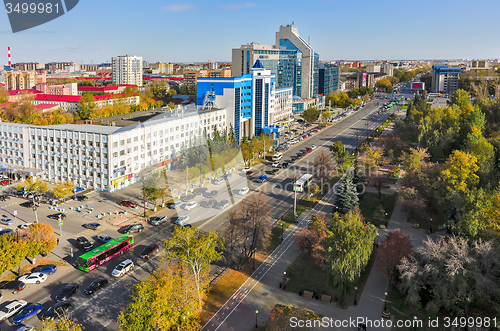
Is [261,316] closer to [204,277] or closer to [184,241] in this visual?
[204,277]

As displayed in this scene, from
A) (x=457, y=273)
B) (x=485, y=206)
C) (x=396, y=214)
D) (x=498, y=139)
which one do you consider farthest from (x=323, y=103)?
(x=457, y=273)

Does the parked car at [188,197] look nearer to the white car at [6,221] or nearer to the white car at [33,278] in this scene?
the white car at [6,221]

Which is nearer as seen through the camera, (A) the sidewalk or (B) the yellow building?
(A) the sidewalk

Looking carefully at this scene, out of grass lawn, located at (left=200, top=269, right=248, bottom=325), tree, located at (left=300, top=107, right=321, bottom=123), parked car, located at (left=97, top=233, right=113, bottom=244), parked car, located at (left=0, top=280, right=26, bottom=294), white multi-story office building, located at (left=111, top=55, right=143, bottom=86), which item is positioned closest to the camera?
grass lawn, located at (left=200, top=269, right=248, bottom=325)

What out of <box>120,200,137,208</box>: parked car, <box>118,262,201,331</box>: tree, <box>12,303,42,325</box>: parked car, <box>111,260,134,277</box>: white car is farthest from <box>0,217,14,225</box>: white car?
<box>118,262,201,331</box>: tree

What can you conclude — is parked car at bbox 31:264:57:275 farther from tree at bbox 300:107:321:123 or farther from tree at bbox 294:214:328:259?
tree at bbox 300:107:321:123

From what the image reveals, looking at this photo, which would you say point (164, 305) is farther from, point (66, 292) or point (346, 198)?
point (346, 198)
